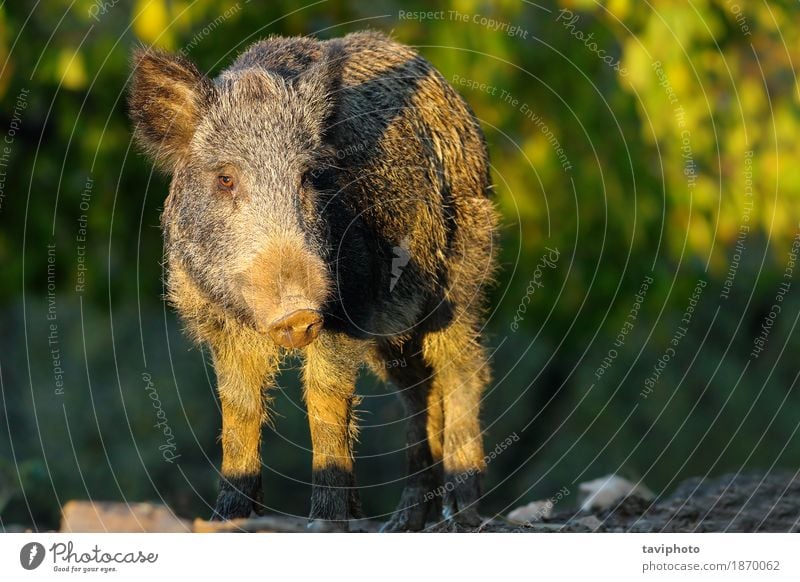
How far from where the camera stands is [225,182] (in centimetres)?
529

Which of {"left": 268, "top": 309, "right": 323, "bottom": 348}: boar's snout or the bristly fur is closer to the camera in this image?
{"left": 268, "top": 309, "right": 323, "bottom": 348}: boar's snout

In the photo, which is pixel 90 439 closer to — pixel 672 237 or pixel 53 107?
pixel 53 107

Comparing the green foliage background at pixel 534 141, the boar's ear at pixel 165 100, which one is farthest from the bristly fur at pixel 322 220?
the green foliage background at pixel 534 141

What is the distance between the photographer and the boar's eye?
5.27 metres

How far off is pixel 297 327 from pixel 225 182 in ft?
2.86

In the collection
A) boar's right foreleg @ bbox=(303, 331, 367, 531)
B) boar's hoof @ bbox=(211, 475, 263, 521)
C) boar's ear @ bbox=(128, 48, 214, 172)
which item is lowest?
boar's hoof @ bbox=(211, 475, 263, 521)

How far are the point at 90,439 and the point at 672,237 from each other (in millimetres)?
7572

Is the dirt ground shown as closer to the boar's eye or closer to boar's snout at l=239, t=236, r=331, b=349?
boar's snout at l=239, t=236, r=331, b=349

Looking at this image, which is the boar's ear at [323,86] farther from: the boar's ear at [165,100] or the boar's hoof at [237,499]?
the boar's hoof at [237,499]

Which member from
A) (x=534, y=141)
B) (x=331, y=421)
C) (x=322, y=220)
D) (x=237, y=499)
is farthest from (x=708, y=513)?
(x=534, y=141)

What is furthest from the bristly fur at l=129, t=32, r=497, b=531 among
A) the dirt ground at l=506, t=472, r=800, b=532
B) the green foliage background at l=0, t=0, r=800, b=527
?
the green foliage background at l=0, t=0, r=800, b=527

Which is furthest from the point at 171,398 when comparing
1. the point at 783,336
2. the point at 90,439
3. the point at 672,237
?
the point at 783,336

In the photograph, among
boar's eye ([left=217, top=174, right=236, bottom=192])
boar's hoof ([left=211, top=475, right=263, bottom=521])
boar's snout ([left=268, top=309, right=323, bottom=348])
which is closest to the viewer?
boar's snout ([left=268, top=309, right=323, bottom=348])

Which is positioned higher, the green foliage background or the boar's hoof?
the green foliage background
